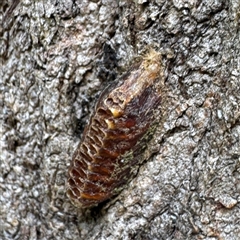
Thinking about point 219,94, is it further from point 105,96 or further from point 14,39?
point 14,39

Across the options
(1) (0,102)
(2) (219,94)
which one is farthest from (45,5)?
(2) (219,94)

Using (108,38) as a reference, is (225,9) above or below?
above

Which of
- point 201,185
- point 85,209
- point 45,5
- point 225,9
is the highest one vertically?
point 225,9
